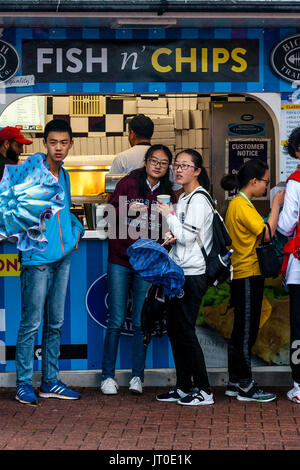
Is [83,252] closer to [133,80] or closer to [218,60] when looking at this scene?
[133,80]

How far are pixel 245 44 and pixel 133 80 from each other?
0.96m

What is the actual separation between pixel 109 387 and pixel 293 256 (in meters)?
1.73

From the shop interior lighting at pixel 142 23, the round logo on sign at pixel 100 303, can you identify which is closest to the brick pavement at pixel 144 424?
the round logo on sign at pixel 100 303

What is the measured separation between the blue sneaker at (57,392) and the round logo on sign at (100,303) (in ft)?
2.09

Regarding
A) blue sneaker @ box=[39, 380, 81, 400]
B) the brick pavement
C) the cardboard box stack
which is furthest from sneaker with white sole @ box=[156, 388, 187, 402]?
the cardboard box stack

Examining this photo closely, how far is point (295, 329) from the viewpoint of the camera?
6.47 meters

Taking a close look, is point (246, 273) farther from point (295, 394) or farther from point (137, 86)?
point (137, 86)

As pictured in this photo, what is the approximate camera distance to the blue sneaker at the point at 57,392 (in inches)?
258

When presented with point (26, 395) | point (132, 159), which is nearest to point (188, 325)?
point (26, 395)

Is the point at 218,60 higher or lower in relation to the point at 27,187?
Result: higher

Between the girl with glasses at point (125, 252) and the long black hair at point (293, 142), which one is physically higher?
the long black hair at point (293, 142)

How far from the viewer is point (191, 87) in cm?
702

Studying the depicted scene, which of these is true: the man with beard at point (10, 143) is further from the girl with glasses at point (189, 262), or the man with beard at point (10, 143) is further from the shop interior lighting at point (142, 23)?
the girl with glasses at point (189, 262)
